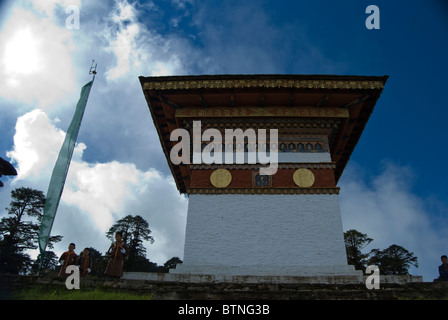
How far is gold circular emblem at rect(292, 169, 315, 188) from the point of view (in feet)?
28.3

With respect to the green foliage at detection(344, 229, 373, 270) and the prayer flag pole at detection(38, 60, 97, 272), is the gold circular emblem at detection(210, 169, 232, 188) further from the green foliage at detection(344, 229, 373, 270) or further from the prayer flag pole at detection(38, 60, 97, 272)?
the green foliage at detection(344, 229, 373, 270)

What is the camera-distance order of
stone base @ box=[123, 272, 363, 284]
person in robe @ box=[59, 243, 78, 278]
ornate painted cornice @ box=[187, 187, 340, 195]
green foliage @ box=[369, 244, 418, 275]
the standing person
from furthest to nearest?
green foliage @ box=[369, 244, 418, 275] → ornate painted cornice @ box=[187, 187, 340, 195] → person in robe @ box=[59, 243, 78, 278] → the standing person → stone base @ box=[123, 272, 363, 284]

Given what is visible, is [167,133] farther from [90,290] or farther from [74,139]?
[90,290]

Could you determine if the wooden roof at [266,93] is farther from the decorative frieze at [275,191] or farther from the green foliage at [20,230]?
the green foliage at [20,230]

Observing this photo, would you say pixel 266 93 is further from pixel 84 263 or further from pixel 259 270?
pixel 84 263

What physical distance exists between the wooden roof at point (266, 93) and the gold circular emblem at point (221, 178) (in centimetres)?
212

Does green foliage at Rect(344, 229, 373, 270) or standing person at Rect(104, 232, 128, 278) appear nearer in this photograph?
standing person at Rect(104, 232, 128, 278)

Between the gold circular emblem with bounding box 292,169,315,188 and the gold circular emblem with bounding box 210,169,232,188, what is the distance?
5.93 feet

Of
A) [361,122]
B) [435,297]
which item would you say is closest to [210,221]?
[435,297]

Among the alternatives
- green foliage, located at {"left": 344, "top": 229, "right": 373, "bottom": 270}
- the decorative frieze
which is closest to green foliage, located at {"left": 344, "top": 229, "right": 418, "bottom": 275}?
green foliage, located at {"left": 344, "top": 229, "right": 373, "bottom": 270}

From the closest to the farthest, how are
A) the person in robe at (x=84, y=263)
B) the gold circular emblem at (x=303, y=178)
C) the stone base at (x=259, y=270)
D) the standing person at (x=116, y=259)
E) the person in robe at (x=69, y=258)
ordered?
the standing person at (x=116, y=259), the person in robe at (x=69, y=258), the person in robe at (x=84, y=263), the stone base at (x=259, y=270), the gold circular emblem at (x=303, y=178)

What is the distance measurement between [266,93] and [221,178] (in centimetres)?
282

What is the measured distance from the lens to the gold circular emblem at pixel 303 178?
28.3 ft

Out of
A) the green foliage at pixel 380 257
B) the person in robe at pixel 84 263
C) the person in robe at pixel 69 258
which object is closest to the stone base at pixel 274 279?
A: the person in robe at pixel 84 263
